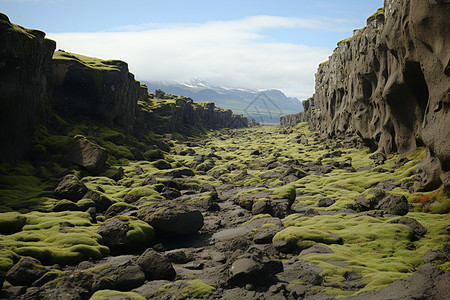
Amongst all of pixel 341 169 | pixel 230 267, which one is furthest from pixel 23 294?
pixel 341 169

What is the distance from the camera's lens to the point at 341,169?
160 feet

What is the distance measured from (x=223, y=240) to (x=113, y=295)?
407 inches

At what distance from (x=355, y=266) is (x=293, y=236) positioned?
15.8ft

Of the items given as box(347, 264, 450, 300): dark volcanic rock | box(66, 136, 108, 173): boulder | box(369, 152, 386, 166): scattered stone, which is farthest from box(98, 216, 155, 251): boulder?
box(369, 152, 386, 166): scattered stone

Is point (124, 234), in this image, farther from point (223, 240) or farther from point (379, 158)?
point (379, 158)

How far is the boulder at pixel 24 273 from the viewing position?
51.3 ft

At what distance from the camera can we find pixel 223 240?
23859 mm

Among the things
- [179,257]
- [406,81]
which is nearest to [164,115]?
[406,81]

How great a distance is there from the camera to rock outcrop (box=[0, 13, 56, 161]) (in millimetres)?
33656

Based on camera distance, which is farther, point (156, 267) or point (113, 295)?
point (156, 267)

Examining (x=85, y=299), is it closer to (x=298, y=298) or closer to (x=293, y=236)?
(x=298, y=298)

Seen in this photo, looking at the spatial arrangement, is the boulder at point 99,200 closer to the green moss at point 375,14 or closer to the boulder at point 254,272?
the boulder at point 254,272

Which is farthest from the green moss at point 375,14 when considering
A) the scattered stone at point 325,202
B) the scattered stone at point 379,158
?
the scattered stone at point 325,202

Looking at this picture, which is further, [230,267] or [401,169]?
[401,169]
